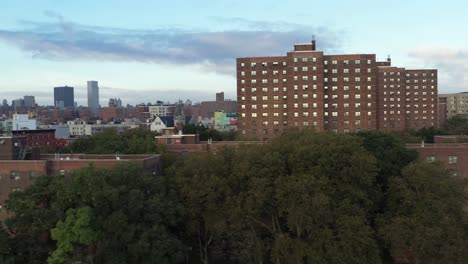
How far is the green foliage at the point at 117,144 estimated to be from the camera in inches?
2805

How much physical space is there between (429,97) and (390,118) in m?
19.7

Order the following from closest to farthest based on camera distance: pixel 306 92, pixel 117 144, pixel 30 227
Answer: pixel 30 227
pixel 117 144
pixel 306 92

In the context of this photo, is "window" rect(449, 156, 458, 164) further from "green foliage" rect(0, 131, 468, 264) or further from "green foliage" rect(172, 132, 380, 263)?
"green foliage" rect(172, 132, 380, 263)

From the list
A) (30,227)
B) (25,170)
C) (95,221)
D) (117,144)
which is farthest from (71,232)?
(117,144)

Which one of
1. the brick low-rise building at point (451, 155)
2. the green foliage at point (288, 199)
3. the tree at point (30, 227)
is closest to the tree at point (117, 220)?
the tree at point (30, 227)

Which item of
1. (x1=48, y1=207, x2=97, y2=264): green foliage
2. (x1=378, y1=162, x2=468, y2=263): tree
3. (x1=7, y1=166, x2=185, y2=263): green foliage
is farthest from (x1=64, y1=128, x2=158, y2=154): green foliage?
(x1=378, y1=162, x2=468, y2=263): tree

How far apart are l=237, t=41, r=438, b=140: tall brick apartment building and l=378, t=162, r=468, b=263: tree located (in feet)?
223

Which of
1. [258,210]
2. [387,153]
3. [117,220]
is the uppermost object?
[387,153]

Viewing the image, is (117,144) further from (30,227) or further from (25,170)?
(30,227)

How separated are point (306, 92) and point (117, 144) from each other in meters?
52.9

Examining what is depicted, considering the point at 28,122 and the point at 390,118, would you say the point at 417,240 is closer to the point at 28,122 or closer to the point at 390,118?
the point at 390,118

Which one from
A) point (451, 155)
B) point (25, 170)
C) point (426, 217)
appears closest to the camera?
point (426, 217)

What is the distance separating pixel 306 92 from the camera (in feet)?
375

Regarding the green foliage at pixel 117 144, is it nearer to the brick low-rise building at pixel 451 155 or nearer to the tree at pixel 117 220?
the tree at pixel 117 220
